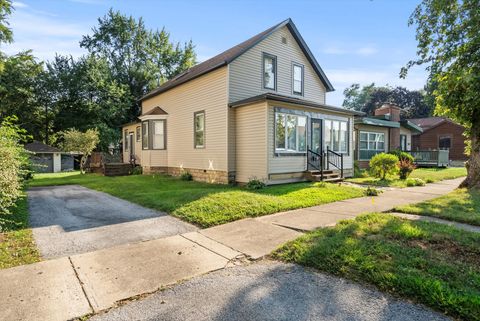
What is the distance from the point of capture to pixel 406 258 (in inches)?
149

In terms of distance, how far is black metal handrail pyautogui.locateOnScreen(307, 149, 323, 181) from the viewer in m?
12.4

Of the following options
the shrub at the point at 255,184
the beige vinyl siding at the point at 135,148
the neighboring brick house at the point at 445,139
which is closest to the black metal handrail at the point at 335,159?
the shrub at the point at 255,184

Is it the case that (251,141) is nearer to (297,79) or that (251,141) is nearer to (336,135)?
(336,135)

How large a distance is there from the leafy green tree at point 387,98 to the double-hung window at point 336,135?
139 ft

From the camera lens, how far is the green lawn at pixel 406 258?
2.92 metres

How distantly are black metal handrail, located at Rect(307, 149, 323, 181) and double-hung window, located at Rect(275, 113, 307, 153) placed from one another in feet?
1.35

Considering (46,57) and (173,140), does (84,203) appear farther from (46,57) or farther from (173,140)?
(46,57)

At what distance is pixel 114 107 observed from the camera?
93.2 ft

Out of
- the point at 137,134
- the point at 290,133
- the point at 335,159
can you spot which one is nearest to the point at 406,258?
the point at 290,133

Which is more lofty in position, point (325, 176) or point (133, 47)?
point (133, 47)

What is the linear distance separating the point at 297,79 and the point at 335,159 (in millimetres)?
4737

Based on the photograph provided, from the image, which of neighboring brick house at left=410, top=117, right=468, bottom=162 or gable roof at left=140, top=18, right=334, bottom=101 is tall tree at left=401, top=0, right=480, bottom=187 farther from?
neighboring brick house at left=410, top=117, right=468, bottom=162

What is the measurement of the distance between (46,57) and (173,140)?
82.6 feet

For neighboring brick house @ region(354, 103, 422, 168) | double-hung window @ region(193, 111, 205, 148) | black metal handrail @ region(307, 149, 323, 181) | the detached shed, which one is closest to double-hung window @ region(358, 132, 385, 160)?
neighboring brick house @ region(354, 103, 422, 168)
